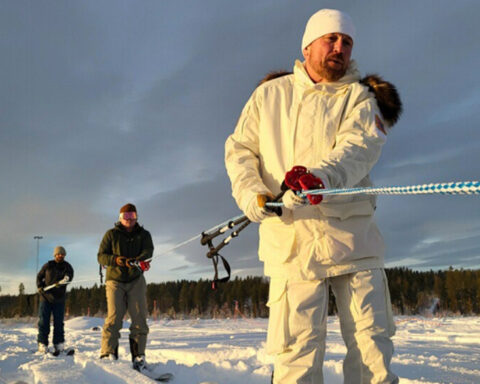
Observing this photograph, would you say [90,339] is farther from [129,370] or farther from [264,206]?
[264,206]

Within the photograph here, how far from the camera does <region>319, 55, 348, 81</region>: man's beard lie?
2.91 metres

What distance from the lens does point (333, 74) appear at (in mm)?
2924

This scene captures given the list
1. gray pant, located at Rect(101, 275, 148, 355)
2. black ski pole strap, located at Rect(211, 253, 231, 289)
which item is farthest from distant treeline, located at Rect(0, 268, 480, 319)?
black ski pole strap, located at Rect(211, 253, 231, 289)

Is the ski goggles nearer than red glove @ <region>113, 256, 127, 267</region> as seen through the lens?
No

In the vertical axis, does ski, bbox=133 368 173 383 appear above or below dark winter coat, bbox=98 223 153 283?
below

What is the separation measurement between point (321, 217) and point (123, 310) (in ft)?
15.6

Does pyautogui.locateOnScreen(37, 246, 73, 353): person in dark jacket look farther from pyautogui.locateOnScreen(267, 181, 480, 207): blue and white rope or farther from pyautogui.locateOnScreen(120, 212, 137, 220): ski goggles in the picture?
pyautogui.locateOnScreen(267, 181, 480, 207): blue and white rope

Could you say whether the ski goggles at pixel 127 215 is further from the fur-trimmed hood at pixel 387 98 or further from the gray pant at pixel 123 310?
the fur-trimmed hood at pixel 387 98

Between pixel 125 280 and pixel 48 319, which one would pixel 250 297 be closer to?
pixel 48 319

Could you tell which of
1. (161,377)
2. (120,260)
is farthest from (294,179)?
(120,260)

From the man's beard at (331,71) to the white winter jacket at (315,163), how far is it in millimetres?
47

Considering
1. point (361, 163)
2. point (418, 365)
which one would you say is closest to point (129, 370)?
point (418, 365)

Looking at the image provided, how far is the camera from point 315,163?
278 centimetres

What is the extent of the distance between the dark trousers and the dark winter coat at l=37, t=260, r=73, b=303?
123mm
